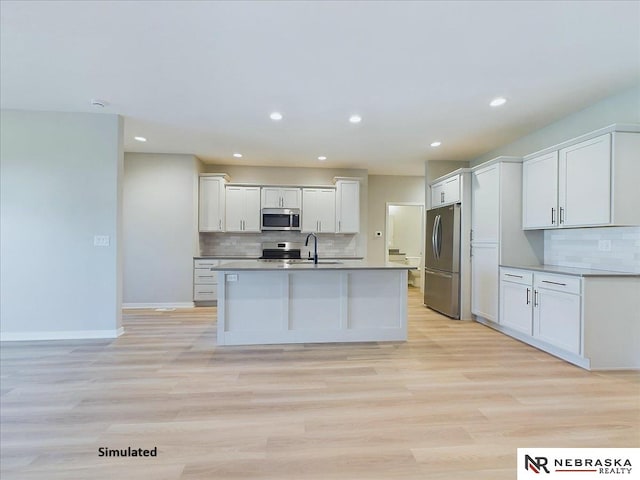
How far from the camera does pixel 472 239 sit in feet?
14.9

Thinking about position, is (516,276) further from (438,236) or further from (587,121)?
(587,121)

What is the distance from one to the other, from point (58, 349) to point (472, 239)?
17.8 feet

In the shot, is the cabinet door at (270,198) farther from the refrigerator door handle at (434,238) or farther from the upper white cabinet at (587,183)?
the upper white cabinet at (587,183)

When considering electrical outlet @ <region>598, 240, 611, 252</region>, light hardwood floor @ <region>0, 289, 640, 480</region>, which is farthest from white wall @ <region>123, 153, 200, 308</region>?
electrical outlet @ <region>598, 240, 611, 252</region>

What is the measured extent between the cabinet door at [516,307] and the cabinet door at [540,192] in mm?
803

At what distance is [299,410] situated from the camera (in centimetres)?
207

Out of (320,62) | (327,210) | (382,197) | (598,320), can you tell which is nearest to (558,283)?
(598,320)

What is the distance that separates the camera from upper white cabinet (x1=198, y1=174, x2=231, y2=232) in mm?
5695

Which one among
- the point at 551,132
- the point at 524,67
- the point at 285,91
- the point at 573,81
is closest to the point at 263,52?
the point at 285,91

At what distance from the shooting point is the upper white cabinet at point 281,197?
5.89m

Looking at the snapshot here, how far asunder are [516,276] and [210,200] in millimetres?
5047

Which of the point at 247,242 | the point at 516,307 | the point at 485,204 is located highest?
the point at 485,204

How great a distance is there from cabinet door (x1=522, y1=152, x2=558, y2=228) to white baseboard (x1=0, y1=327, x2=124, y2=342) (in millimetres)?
5336

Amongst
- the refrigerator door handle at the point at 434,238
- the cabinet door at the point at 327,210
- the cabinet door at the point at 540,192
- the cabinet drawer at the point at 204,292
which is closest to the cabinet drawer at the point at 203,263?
the cabinet drawer at the point at 204,292
